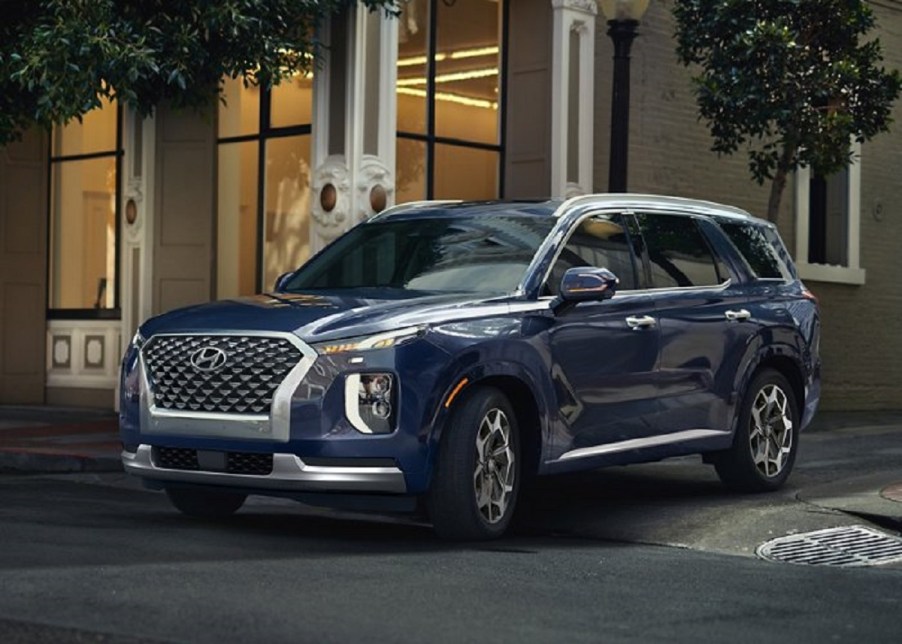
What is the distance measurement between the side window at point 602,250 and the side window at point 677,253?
20 centimetres

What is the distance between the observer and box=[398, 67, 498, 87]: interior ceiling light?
17938 millimetres

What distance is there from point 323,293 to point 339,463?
143 centimetres

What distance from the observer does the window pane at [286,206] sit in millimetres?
17578

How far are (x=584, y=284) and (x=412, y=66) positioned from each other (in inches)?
344

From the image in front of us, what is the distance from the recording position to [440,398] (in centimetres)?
886

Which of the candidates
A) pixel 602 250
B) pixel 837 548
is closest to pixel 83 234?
pixel 602 250

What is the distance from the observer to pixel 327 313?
353 inches

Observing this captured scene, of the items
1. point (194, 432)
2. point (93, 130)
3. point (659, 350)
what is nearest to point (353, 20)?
point (93, 130)

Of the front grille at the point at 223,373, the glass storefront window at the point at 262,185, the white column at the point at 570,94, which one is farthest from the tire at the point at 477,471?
the white column at the point at 570,94

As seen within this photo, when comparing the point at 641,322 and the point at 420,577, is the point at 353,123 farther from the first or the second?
the point at 420,577

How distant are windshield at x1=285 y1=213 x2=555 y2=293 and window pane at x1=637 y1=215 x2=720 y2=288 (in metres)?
0.94

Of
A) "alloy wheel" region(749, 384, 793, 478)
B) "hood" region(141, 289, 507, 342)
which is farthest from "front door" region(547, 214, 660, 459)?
"alloy wheel" region(749, 384, 793, 478)

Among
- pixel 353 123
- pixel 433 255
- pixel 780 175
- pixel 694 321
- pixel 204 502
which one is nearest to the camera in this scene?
pixel 204 502

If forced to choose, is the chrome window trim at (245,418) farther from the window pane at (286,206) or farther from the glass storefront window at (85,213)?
the glass storefront window at (85,213)
